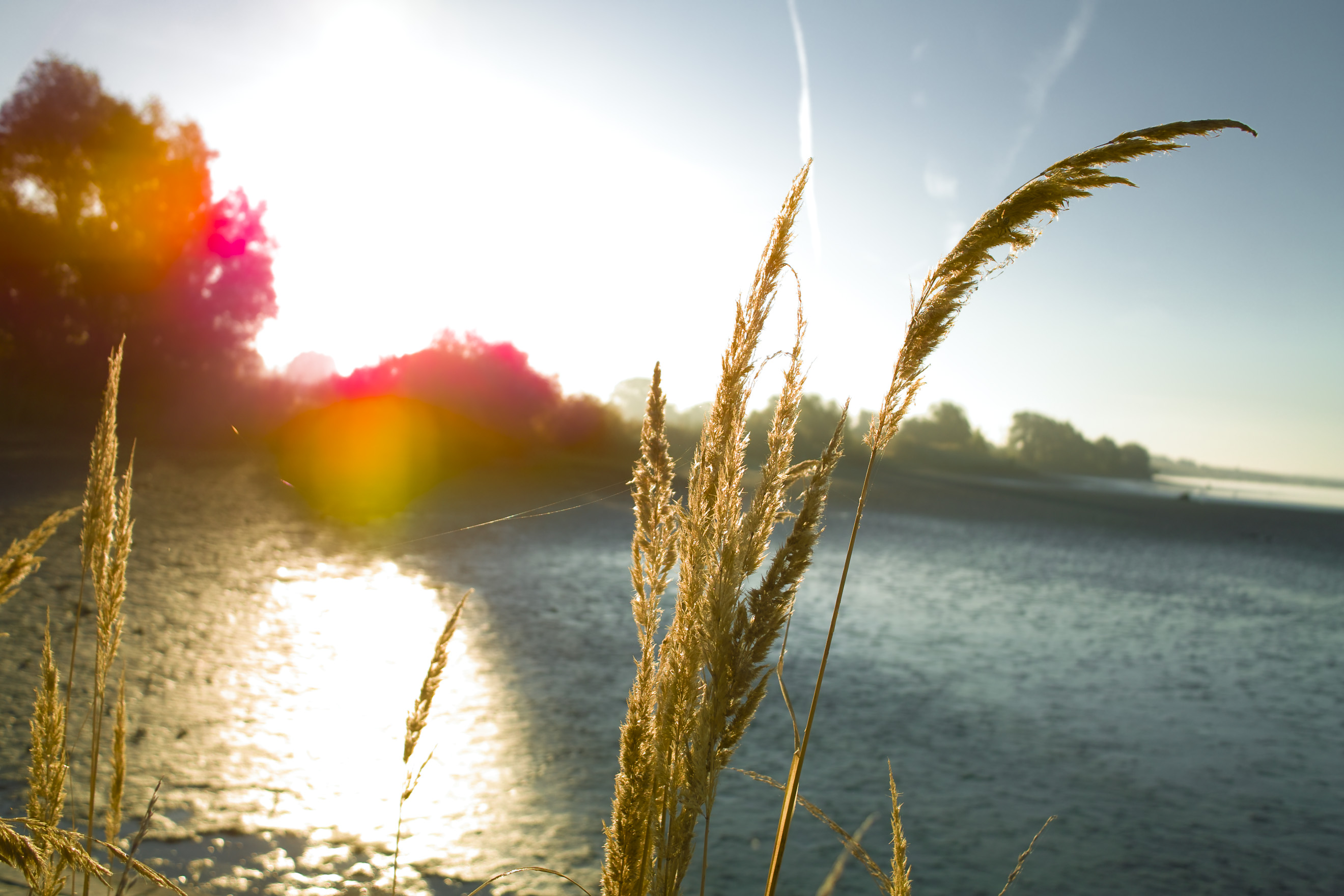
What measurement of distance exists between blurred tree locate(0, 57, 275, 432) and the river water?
992 centimetres

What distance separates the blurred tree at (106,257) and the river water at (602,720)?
9.92 meters

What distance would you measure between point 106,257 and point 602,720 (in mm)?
20026

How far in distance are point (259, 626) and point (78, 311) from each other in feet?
57.7

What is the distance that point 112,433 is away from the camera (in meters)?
1.56

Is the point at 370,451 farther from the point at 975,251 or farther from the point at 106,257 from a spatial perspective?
the point at 975,251

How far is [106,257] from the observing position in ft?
60.1

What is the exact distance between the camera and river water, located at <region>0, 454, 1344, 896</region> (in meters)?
3.36

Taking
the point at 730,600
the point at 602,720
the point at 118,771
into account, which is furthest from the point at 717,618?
the point at 602,720

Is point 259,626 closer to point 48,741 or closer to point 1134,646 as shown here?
point 48,741

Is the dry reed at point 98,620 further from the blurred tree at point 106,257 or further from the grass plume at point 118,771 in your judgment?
the blurred tree at point 106,257

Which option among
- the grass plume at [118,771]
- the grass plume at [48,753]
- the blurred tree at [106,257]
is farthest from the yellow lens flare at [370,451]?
the grass plume at [48,753]

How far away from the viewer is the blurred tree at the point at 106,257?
17.8 metres

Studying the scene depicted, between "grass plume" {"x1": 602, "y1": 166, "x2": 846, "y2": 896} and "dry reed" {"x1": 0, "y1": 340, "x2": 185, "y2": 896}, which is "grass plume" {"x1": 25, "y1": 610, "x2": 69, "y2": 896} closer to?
"dry reed" {"x1": 0, "y1": 340, "x2": 185, "y2": 896}

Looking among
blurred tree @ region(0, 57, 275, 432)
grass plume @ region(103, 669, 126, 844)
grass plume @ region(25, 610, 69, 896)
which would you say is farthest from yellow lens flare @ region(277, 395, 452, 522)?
grass plume @ region(25, 610, 69, 896)
